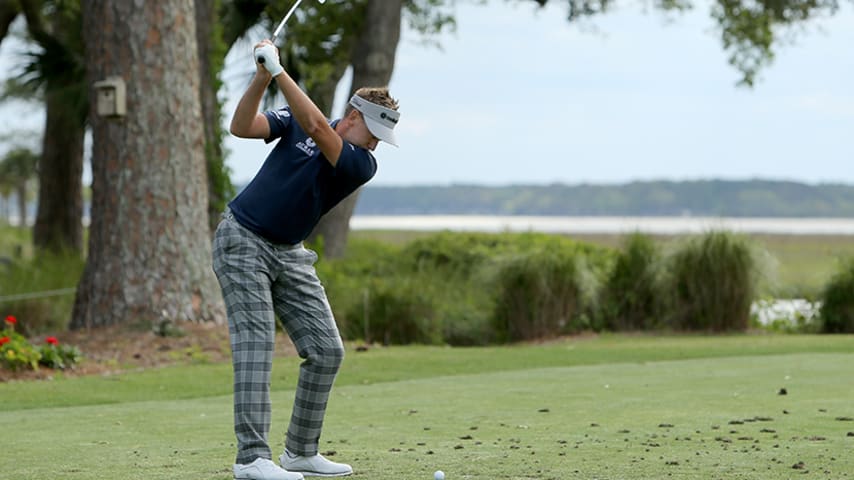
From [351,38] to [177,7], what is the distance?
13.9m

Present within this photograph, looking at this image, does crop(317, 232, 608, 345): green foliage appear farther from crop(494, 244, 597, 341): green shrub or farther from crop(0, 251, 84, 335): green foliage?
crop(0, 251, 84, 335): green foliage

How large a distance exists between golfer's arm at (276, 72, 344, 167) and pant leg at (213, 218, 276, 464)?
0.59 metres

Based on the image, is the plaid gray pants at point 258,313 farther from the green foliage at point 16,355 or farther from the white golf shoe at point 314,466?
the green foliage at point 16,355

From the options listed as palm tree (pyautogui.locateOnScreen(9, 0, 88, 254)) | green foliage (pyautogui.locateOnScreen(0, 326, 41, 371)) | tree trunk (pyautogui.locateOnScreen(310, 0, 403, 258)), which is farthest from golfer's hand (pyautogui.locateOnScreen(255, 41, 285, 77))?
palm tree (pyautogui.locateOnScreen(9, 0, 88, 254))

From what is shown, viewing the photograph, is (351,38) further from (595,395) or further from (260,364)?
(260,364)

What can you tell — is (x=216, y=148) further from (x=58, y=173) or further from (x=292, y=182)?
(x=292, y=182)

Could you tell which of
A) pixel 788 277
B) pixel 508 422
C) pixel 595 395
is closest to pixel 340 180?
pixel 508 422

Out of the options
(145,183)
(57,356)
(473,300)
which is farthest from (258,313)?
(473,300)

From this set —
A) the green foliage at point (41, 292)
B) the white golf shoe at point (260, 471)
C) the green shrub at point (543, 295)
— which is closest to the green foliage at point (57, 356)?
the green foliage at point (41, 292)

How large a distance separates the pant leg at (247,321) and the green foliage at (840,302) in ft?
41.9

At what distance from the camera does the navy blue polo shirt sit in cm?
605

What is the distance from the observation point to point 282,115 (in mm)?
6152

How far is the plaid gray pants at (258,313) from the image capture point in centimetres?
614

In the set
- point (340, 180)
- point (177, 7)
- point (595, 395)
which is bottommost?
point (595, 395)
